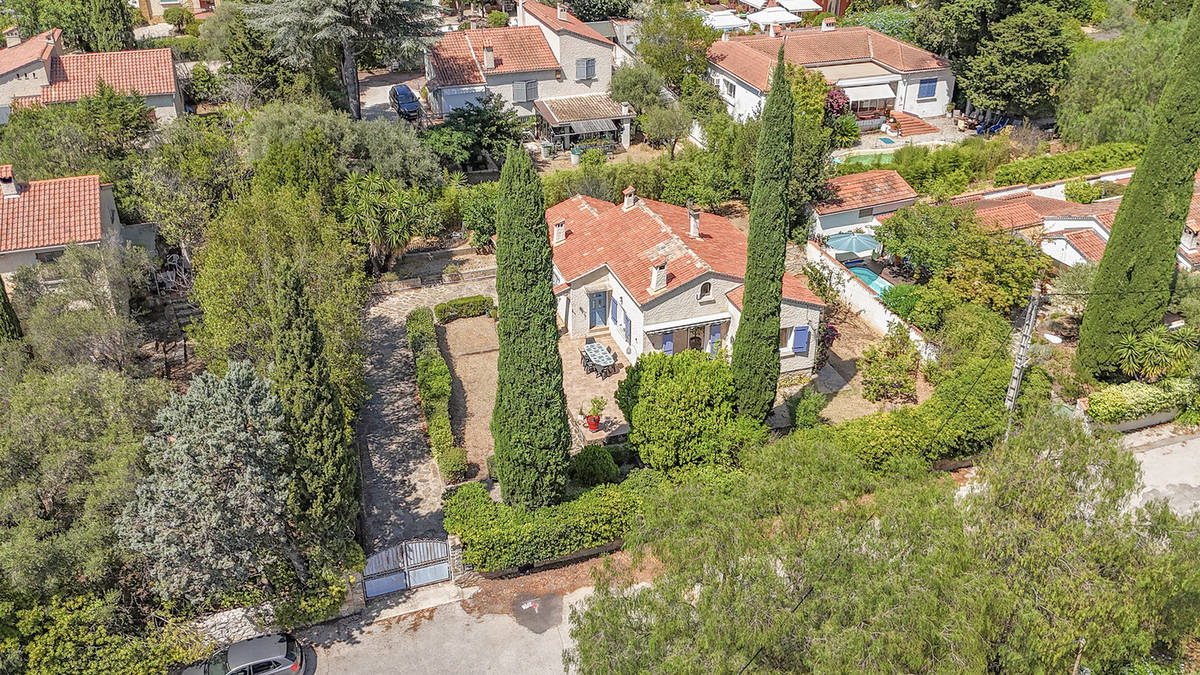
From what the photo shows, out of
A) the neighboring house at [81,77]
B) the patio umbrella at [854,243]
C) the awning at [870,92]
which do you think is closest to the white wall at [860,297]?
the patio umbrella at [854,243]

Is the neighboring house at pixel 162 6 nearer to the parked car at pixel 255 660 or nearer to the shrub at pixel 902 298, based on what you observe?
the shrub at pixel 902 298

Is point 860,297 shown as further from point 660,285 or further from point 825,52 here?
point 825,52

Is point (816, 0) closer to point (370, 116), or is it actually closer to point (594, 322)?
point (370, 116)

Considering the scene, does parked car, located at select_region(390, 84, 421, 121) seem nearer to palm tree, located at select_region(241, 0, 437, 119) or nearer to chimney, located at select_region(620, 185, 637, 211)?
palm tree, located at select_region(241, 0, 437, 119)

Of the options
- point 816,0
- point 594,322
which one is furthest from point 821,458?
point 816,0

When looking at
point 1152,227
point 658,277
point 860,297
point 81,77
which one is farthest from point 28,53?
point 1152,227

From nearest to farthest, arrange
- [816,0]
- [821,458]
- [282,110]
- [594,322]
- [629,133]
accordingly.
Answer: [821,458] → [594,322] → [282,110] → [629,133] → [816,0]
